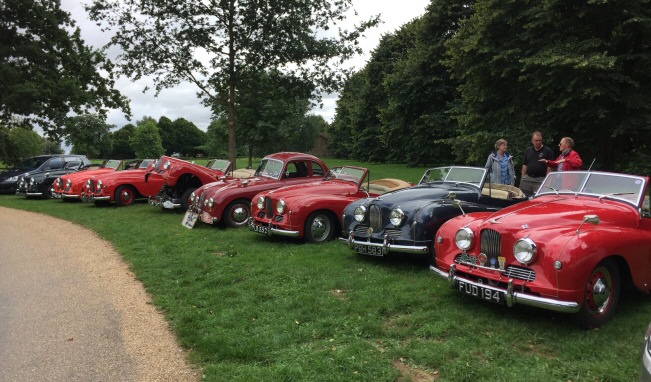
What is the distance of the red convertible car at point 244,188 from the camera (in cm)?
1117

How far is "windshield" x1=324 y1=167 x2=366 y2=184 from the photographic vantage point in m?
10.6

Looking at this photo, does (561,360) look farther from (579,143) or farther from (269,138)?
(269,138)

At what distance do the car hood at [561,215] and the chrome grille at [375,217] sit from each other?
212 centimetres

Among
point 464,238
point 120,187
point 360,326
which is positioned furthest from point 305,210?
point 120,187

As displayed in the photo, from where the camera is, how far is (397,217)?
7238 mm

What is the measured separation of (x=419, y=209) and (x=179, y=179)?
9.37 metres

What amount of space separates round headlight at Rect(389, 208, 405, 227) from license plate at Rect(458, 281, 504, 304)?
199cm

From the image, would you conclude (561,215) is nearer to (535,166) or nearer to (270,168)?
(535,166)

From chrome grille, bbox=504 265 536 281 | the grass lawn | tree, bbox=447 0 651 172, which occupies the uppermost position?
tree, bbox=447 0 651 172

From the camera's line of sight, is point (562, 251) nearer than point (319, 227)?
Yes

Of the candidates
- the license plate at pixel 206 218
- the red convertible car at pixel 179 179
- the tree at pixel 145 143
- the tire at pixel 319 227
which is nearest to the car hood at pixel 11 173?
the red convertible car at pixel 179 179

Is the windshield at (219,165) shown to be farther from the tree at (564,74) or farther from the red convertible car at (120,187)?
the tree at (564,74)

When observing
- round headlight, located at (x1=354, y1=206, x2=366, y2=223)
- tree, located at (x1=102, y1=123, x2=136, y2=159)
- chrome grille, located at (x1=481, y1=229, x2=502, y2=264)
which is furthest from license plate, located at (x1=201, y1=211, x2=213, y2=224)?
tree, located at (x1=102, y1=123, x2=136, y2=159)

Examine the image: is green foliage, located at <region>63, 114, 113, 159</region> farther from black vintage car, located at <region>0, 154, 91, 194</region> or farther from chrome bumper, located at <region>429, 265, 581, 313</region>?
chrome bumper, located at <region>429, 265, 581, 313</region>
